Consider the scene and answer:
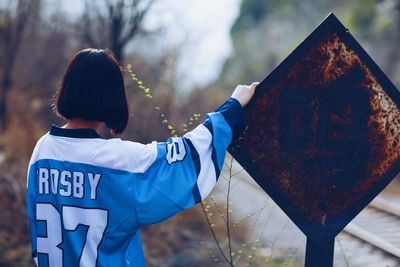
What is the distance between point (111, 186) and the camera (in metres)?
2.44

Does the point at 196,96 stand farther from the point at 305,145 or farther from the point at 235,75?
the point at 235,75

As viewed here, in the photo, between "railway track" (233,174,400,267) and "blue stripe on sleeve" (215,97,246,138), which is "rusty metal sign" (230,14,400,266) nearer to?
"blue stripe on sleeve" (215,97,246,138)

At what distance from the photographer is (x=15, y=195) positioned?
24.4 ft

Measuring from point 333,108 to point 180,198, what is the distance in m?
0.76

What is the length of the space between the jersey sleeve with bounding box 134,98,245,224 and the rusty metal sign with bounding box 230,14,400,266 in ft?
0.43

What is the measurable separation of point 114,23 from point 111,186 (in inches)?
243

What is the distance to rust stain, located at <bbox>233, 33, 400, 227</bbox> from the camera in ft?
8.65

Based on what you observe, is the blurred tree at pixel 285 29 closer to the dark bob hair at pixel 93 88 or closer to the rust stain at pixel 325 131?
the rust stain at pixel 325 131

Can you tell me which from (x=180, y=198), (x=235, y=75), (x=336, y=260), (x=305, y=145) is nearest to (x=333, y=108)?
(x=305, y=145)

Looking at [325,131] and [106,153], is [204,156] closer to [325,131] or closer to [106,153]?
[106,153]

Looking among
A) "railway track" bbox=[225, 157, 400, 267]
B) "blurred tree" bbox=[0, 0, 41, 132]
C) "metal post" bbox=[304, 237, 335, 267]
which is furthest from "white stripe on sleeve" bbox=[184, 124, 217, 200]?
"blurred tree" bbox=[0, 0, 41, 132]

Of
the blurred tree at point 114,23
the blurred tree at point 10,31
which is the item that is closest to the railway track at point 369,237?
the blurred tree at point 114,23

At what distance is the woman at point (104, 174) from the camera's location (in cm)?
245

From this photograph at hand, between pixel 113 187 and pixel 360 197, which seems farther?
pixel 360 197
